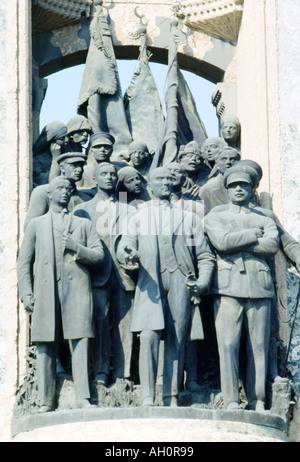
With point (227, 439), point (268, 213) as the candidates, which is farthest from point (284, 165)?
point (227, 439)

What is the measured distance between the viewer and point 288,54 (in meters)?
15.7

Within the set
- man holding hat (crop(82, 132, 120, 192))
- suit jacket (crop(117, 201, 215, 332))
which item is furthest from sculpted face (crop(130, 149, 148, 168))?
suit jacket (crop(117, 201, 215, 332))

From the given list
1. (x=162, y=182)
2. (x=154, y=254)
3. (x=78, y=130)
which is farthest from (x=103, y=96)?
(x=154, y=254)

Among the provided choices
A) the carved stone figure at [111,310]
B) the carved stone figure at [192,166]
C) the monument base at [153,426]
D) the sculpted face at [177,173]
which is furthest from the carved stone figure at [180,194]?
the monument base at [153,426]

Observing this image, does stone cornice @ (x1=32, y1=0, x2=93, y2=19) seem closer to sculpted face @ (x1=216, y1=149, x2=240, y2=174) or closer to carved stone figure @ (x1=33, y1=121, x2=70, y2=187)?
carved stone figure @ (x1=33, y1=121, x2=70, y2=187)

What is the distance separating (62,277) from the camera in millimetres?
13922

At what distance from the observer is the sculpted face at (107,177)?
14.5 meters

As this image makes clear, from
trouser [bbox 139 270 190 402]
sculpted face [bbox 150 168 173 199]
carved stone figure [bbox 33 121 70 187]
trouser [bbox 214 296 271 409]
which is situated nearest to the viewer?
trouser [bbox 139 270 190 402]

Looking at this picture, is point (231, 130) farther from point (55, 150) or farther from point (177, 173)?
point (55, 150)

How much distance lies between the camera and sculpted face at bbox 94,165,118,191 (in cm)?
1453

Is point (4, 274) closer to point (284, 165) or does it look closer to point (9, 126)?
point (9, 126)

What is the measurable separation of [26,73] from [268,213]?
2.58 metres

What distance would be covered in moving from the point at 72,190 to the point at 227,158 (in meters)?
1.38

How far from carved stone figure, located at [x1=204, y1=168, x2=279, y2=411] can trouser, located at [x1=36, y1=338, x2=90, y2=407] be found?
3.61 feet
